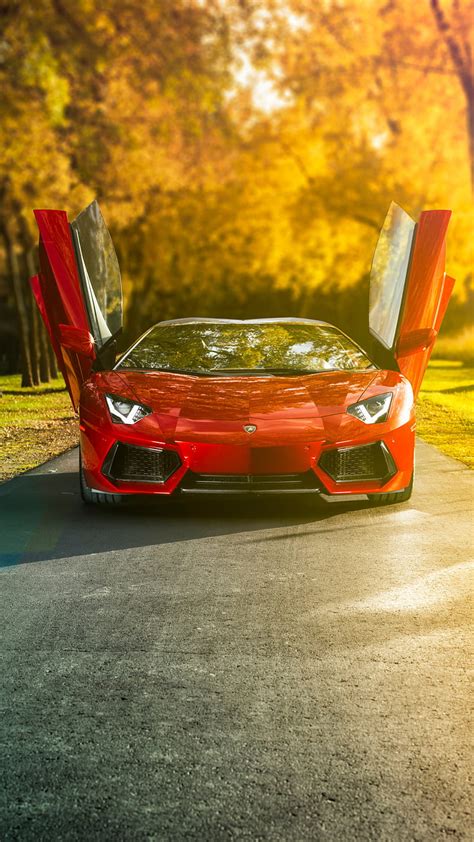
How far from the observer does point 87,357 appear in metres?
8.05

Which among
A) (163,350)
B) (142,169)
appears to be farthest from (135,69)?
(163,350)

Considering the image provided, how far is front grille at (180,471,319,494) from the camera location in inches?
271

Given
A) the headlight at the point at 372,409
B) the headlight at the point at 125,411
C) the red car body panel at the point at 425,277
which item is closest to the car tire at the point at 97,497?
the headlight at the point at 125,411

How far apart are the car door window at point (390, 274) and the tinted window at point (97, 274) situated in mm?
2024

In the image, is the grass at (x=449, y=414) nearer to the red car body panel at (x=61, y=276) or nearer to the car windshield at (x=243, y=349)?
the car windshield at (x=243, y=349)

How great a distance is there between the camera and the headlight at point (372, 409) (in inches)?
279

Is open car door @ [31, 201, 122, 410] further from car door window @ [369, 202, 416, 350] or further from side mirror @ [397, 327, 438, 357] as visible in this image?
side mirror @ [397, 327, 438, 357]

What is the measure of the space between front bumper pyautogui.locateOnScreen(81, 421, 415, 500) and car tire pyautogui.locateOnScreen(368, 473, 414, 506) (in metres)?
0.25

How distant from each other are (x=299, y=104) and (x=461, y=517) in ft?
85.0

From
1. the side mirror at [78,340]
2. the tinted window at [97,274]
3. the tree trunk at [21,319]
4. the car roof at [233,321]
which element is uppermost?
the tinted window at [97,274]

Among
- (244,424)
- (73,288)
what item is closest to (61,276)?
(73,288)

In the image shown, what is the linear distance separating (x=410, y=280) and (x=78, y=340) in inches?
101

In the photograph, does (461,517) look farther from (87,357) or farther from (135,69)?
(135,69)

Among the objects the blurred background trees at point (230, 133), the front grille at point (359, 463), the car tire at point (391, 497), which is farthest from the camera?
the blurred background trees at point (230, 133)
